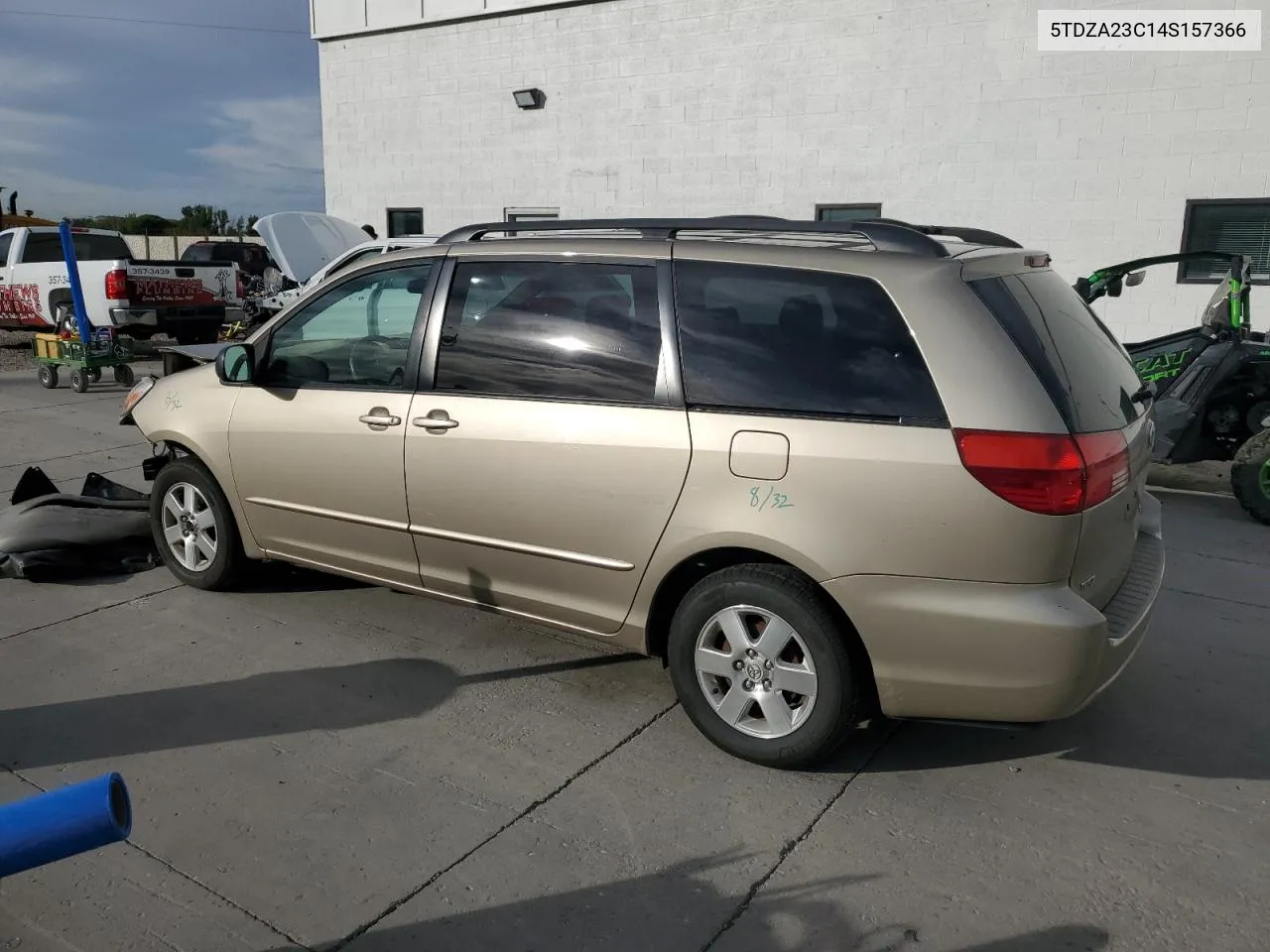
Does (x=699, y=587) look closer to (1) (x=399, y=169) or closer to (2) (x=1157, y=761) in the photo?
(2) (x=1157, y=761)

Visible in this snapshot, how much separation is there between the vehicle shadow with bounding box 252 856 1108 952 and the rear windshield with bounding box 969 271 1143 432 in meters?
1.52

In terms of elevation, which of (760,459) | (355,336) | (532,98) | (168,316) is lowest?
(760,459)

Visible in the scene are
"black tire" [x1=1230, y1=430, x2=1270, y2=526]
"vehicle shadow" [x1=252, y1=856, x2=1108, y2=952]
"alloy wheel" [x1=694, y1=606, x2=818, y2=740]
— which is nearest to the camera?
"vehicle shadow" [x1=252, y1=856, x2=1108, y2=952]

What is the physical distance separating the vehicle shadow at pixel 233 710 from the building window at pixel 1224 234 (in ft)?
27.4

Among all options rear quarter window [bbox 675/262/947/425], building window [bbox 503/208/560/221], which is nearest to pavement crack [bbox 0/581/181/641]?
rear quarter window [bbox 675/262/947/425]

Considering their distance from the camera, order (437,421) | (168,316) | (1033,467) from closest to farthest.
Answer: (1033,467), (437,421), (168,316)

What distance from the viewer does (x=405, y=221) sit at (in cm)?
1548

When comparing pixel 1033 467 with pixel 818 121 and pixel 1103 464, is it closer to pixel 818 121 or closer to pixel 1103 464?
pixel 1103 464

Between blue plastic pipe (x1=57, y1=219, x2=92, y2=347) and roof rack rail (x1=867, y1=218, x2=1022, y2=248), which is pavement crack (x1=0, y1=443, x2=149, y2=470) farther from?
roof rack rail (x1=867, y1=218, x2=1022, y2=248)

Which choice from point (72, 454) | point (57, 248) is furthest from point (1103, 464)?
point (57, 248)

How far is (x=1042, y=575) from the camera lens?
9.56 ft

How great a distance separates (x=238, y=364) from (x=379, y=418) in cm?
93

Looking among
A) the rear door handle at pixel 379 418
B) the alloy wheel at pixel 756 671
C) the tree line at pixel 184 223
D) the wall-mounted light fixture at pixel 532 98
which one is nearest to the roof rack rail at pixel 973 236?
the alloy wheel at pixel 756 671

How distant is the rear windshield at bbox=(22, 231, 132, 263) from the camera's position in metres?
14.9
